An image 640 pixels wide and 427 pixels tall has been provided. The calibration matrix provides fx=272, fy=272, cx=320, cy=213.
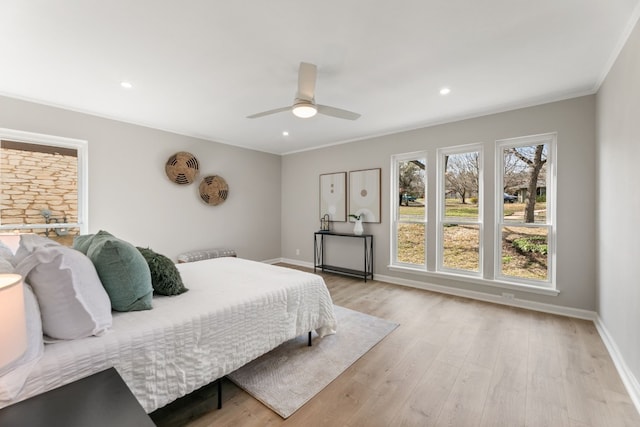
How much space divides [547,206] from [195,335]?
407 centimetres

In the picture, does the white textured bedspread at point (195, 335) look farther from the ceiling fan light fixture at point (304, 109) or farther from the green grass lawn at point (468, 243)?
the green grass lawn at point (468, 243)

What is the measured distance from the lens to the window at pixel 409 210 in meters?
4.39

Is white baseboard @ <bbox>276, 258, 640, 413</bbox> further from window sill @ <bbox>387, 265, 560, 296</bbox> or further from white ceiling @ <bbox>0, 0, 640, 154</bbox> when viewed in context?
white ceiling @ <bbox>0, 0, 640, 154</bbox>

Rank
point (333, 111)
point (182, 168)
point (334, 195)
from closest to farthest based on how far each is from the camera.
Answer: point (333, 111), point (182, 168), point (334, 195)

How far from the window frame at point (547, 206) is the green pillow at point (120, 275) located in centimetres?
404

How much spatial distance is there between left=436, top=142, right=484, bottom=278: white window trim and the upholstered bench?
3.54 metres

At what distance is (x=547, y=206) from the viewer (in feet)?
11.1

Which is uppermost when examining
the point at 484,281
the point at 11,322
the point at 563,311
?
the point at 11,322

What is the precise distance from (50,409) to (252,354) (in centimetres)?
113

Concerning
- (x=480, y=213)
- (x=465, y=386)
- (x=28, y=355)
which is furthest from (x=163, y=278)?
(x=480, y=213)

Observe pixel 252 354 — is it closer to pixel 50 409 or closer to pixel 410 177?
pixel 50 409

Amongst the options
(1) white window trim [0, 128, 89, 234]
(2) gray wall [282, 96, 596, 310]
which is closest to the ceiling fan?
(2) gray wall [282, 96, 596, 310]

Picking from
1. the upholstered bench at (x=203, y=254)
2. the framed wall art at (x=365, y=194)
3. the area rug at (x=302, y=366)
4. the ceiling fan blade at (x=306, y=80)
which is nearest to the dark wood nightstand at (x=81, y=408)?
the area rug at (x=302, y=366)

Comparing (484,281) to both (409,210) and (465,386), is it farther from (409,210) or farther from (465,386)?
(465,386)
